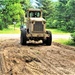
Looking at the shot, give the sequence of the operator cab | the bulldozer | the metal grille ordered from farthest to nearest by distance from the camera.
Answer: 1. the operator cab
2. the metal grille
3. the bulldozer

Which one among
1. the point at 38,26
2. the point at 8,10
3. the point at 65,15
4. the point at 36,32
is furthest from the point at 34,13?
the point at 8,10

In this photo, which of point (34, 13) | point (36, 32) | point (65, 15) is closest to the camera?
point (36, 32)

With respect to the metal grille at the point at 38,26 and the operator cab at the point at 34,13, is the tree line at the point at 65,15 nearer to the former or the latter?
the operator cab at the point at 34,13

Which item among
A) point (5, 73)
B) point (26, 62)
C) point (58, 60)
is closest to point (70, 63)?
point (58, 60)

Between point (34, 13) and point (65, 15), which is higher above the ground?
point (34, 13)

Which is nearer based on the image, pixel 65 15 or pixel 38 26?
pixel 38 26

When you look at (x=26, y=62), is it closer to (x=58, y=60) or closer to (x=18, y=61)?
(x=18, y=61)

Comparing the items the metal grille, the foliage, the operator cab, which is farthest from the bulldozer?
the foliage

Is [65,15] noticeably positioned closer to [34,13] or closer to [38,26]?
[34,13]

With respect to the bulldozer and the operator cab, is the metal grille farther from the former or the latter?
the operator cab

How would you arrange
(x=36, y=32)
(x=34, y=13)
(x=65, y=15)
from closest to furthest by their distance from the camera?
(x=36, y=32)
(x=34, y=13)
(x=65, y=15)

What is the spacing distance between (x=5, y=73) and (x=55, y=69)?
205cm

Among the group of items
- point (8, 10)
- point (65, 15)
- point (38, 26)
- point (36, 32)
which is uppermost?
point (38, 26)

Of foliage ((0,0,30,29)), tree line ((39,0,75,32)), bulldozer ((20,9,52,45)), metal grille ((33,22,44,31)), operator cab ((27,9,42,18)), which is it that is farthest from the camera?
foliage ((0,0,30,29))
